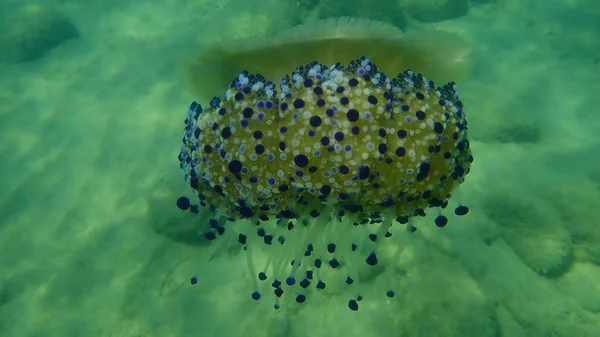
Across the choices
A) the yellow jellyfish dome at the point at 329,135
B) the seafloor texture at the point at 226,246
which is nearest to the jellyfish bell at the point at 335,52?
the yellow jellyfish dome at the point at 329,135

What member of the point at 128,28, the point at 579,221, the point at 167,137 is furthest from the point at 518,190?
the point at 128,28

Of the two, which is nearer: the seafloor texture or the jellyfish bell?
the jellyfish bell

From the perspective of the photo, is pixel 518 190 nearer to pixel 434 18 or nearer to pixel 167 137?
pixel 167 137

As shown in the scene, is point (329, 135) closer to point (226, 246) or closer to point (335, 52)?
point (335, 52)

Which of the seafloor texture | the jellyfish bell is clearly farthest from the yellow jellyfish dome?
the seafloor texture

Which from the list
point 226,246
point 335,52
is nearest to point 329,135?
point 335,52

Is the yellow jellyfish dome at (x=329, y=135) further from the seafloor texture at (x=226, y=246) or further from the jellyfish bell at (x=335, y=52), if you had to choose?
the seafloor texture at (x=226, y=246)

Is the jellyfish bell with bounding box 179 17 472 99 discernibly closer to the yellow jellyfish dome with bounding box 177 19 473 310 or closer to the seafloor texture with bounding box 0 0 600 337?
the yellow jellyfish dome with bounding box 177 19 473 310

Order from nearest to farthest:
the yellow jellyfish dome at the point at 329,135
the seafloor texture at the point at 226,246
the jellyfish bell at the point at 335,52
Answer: the yellow jellyfish dome at the point at 329,135
the jellyfish bell at the point at 335,52
the seafloor texture at the point at 226,246
